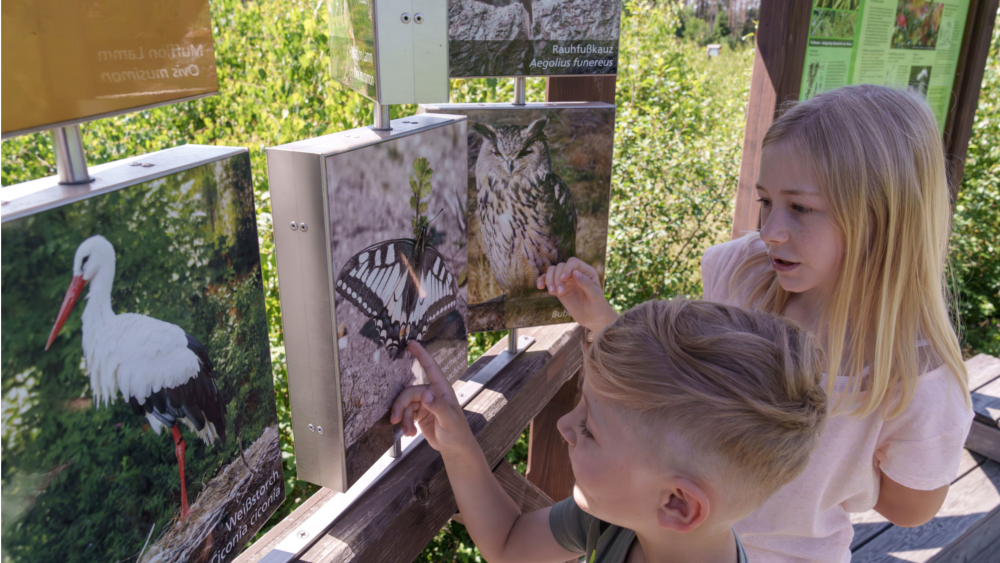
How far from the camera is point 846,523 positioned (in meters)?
1.49

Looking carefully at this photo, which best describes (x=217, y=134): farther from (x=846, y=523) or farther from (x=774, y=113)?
(x=846, y=523)

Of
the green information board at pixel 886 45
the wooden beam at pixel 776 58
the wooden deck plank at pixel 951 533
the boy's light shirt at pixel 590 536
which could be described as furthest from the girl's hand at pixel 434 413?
the wooden deck plank at pixel 951 533

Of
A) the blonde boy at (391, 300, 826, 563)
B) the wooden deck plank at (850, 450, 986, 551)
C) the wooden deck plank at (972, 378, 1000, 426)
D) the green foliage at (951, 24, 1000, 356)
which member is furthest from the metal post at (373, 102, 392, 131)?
the green foliage at (951, 24, 1000, 356)

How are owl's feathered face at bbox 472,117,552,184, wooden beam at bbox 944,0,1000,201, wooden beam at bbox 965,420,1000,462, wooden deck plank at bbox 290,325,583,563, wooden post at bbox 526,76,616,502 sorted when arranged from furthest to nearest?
1. wooden beam at bbox 944,0,1000,201
2. wooden beam at bbox 965,420,1000,462
3. wooden post at bbox 526,76,616,502
4. owl's feathered face at bbox 472,117,552,184
5. wooden deck plank at bbox 290,325,583,563

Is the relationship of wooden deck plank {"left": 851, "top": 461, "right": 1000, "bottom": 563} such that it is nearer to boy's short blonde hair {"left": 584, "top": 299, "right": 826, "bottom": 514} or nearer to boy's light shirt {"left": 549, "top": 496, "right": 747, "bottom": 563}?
boy's light shirt {"left": 549, "top": 496, "right": 747, "bottom": 563}

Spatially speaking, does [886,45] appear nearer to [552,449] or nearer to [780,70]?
[780,70]

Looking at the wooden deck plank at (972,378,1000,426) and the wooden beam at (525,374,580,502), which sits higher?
the wooden beam at (525,374,580,502)

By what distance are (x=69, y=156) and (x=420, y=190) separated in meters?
0.59

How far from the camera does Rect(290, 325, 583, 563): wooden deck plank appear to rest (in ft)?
3.77

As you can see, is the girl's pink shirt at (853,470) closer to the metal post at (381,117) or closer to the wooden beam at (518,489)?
the wooden beam at (518,489)

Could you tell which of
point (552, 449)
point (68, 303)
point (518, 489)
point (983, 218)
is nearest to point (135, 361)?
point (68, 303)

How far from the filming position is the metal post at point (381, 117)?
1.06 m

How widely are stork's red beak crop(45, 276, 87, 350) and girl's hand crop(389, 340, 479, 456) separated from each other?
0.63 metres

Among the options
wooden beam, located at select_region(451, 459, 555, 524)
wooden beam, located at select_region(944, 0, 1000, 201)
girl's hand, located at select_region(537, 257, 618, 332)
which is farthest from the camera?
wooden beam, located at select_region(944, 0, 1000, 201)
